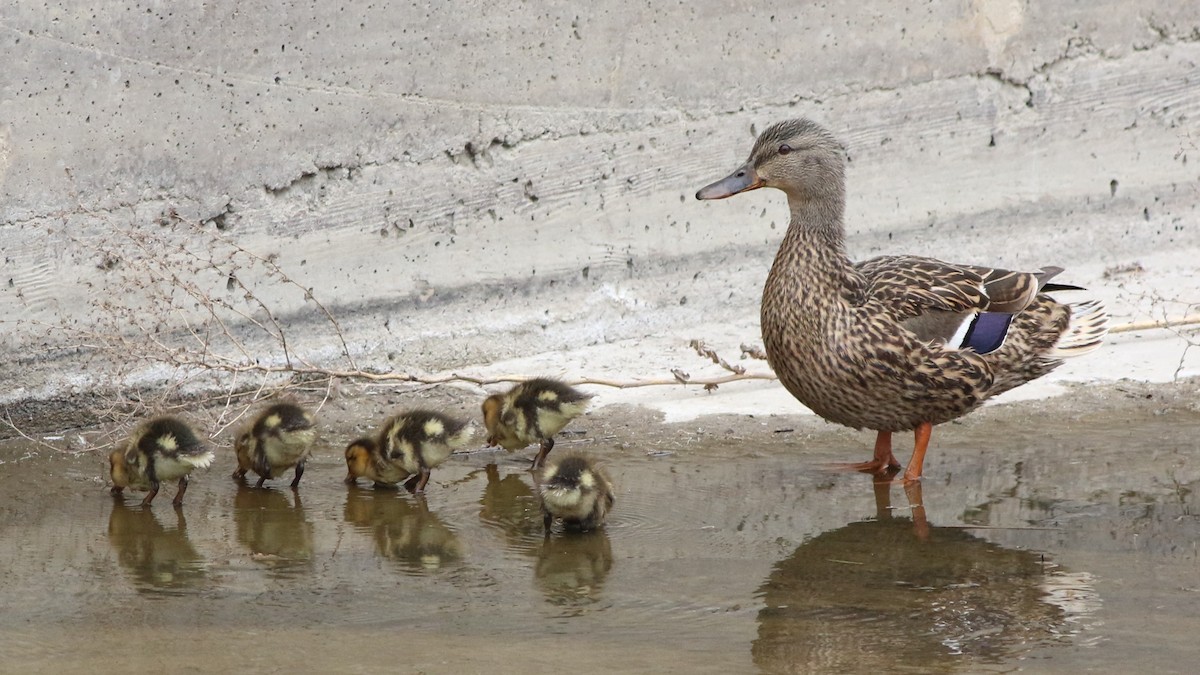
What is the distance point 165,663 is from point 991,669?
1.65 m

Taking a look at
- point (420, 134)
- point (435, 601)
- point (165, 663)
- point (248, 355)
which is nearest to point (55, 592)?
point (165, 663)

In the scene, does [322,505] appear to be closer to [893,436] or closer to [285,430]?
[285,430]

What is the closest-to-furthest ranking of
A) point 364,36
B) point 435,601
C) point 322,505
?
point 435,601 → point 322,505 → point 364,36

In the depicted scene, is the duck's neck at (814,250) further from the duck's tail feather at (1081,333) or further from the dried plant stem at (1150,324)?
the dried plant stem at (1150,324)

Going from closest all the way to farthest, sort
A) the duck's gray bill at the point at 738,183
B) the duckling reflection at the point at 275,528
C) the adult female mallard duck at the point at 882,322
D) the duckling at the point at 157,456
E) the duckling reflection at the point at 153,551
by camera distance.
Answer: the duckling reflection at the point at 153,551 < the duckling reflection at the point at 275,528 < the duckling at the point at 157,456 < the adult female mallard duck at the point at 882,322 < the duck's gray bill at the point at 738,183

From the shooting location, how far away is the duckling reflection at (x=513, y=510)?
391 centimetres

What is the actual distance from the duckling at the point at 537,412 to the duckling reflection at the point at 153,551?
1.06 m

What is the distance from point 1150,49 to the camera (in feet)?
21.7

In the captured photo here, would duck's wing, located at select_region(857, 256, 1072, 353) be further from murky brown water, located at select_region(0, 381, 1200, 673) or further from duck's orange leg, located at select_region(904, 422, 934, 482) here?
murky brown water, located at select_region(0, 381, 1200, 673)

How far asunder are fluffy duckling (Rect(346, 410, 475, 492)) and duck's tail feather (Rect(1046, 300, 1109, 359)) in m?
1.86

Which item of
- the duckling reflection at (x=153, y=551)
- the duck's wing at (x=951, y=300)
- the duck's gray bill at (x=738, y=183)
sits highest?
the duck's gray bill at (x=738, y=183)

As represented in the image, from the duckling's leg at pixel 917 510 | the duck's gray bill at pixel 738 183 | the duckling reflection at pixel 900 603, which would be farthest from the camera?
the duck's gray bill at pixel 738 183

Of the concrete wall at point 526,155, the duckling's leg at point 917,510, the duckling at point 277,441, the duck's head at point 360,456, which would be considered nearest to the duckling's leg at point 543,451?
the duck's head at point 360,456

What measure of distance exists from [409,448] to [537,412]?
0.50m
